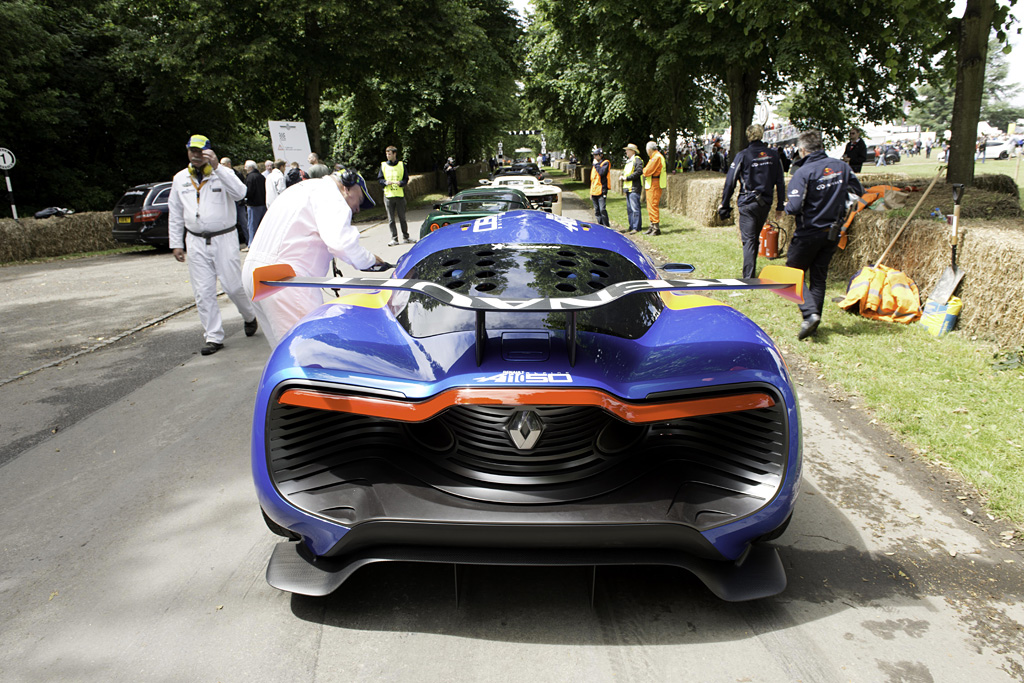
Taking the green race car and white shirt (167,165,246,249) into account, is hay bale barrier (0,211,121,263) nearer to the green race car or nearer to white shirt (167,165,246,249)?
the green race car

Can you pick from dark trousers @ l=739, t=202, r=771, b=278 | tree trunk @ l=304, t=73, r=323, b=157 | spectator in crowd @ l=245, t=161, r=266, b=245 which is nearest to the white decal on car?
dark trousers @ l=739, t=202, r=771, b=278

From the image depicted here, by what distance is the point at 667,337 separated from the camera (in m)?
2.56

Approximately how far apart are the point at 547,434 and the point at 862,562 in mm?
1561

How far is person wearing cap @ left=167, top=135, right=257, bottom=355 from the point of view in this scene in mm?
6242

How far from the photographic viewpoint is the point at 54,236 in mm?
16422

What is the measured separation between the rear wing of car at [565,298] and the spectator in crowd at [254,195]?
440 inches

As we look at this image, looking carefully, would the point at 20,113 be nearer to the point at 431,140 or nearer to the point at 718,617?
the point at 431,140

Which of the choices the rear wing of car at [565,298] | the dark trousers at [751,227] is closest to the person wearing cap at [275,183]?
the dark trousers at [751,227]

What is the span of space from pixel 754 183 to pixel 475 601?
6696 millimetres

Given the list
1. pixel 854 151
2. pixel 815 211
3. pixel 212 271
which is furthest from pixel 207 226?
pixel 854 151

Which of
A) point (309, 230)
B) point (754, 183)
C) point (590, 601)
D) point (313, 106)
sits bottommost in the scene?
point (590, 601)

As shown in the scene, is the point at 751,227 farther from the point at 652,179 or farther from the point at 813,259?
the point at 652,179

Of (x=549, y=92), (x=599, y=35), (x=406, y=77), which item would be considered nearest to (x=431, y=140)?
(x=549, y=92)

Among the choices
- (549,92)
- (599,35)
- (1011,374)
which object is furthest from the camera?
(549,92)
